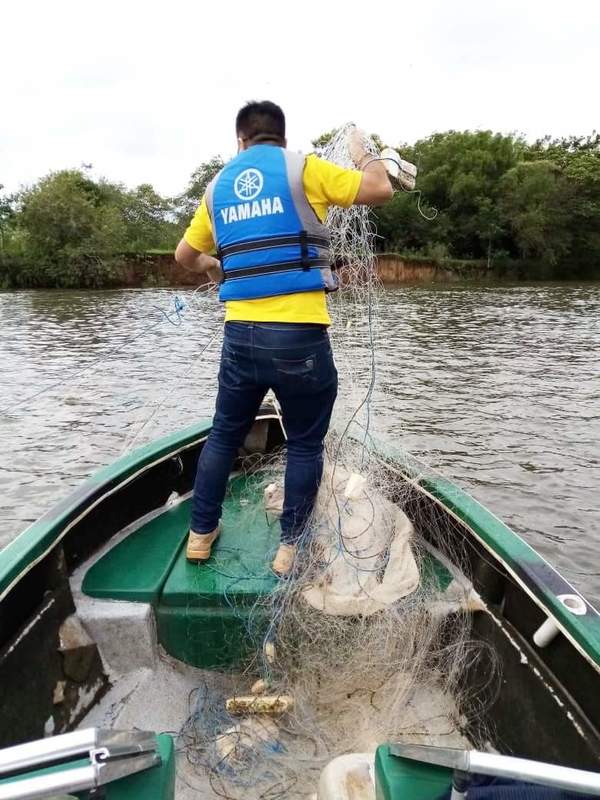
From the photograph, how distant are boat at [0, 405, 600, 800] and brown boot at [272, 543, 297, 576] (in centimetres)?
6

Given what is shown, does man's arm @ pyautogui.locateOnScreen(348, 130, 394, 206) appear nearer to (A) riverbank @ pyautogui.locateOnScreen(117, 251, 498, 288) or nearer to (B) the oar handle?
(B) the oar handle

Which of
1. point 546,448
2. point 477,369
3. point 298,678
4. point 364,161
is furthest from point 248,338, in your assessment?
point 477,369

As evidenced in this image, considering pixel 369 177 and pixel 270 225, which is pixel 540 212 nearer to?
pixel 369 177

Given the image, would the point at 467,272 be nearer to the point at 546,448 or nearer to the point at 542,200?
the point at 542,200

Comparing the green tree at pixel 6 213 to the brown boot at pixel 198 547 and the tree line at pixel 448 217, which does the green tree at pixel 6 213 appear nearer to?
the tree line at pixel 448 217

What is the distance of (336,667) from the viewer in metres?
2.69

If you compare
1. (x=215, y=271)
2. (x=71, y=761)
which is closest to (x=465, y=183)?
(x=215, y=271)

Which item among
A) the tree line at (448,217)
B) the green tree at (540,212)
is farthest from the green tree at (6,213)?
the green tree at (540,212)

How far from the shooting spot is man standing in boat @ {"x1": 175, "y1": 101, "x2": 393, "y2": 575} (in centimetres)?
258

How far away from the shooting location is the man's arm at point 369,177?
8.38ft

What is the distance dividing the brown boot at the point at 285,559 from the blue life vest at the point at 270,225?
123cm

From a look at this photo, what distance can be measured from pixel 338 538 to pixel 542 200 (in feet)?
161

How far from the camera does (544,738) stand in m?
2.22

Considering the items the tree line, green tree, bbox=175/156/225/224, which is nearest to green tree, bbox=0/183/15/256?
the tree line
